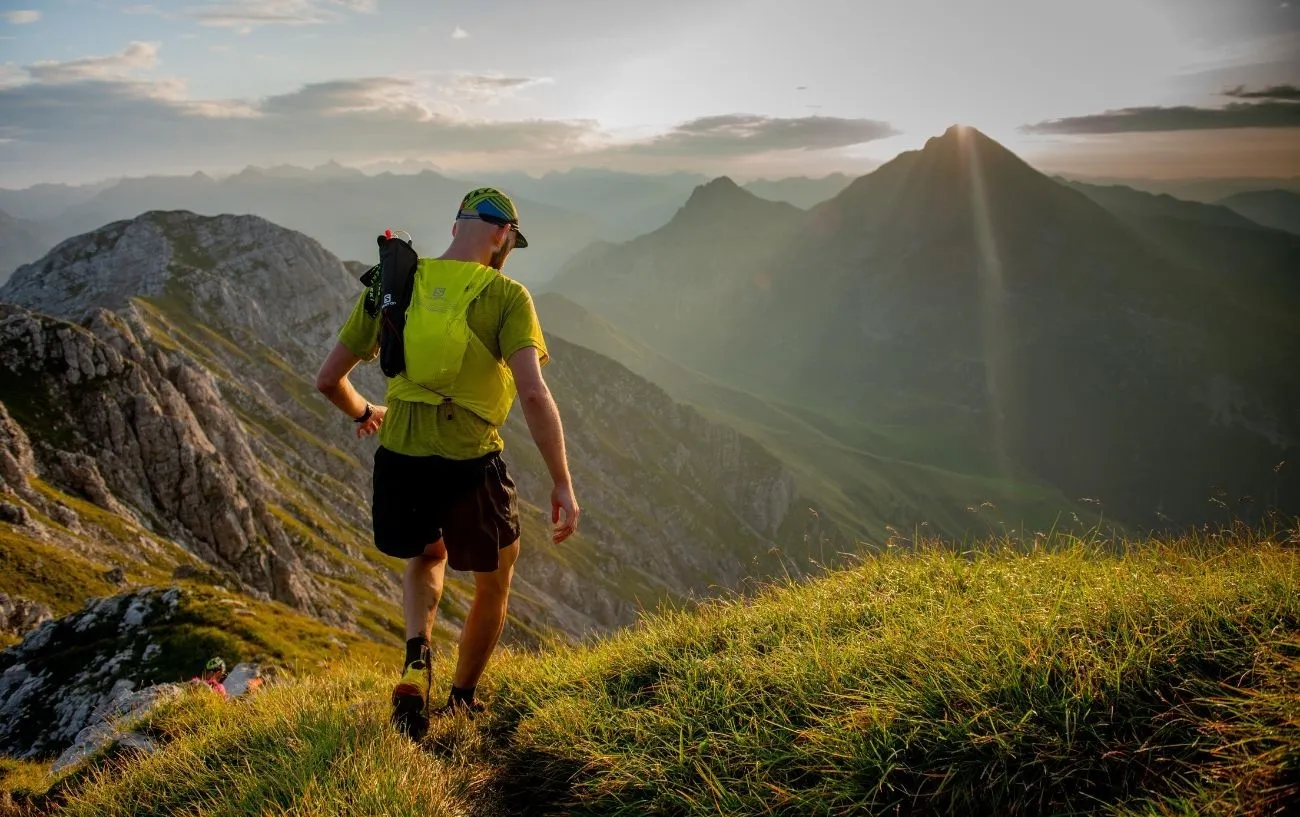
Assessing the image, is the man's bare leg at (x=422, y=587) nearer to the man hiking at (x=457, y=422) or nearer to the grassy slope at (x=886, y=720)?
the man hiking at (x=457, y=422)

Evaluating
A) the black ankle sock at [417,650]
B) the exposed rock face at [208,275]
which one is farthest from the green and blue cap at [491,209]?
the exposed rock face at [208,275]

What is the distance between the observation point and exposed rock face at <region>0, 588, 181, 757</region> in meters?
17.7

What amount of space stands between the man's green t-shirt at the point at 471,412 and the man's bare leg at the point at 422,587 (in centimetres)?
100

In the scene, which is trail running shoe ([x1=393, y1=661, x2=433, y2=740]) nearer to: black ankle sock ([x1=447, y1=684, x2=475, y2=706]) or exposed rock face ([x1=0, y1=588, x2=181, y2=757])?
black ankle sock ([x1=447, y1=684, x2=475, y2=706])

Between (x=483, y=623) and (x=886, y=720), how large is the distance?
3730 mm

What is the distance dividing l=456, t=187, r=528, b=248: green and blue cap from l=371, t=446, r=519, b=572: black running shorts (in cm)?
210

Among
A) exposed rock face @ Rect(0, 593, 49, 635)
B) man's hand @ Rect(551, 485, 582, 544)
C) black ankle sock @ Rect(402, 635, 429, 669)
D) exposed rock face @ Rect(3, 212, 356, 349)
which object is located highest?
exposed rock face @ Rect(3, 212, 356, 349)

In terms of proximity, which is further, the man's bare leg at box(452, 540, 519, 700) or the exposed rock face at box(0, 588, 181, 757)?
the exposed rock face at box(0, 588, 181, 757)

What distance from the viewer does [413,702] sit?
5.53 meters

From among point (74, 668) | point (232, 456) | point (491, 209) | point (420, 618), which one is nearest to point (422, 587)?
point (420, 618)

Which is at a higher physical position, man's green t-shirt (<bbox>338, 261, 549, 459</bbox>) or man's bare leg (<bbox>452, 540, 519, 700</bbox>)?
man's green t-shirt (<bbox>338, 261, 549, 459</bbox>)

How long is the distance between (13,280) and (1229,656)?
20025 centimetres

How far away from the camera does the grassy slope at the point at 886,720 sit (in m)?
3.38

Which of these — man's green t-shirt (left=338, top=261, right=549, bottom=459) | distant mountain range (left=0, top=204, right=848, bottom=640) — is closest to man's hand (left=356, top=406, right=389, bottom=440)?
man's green t-shirt (left=338, top=261, right=549, bottom=459)
